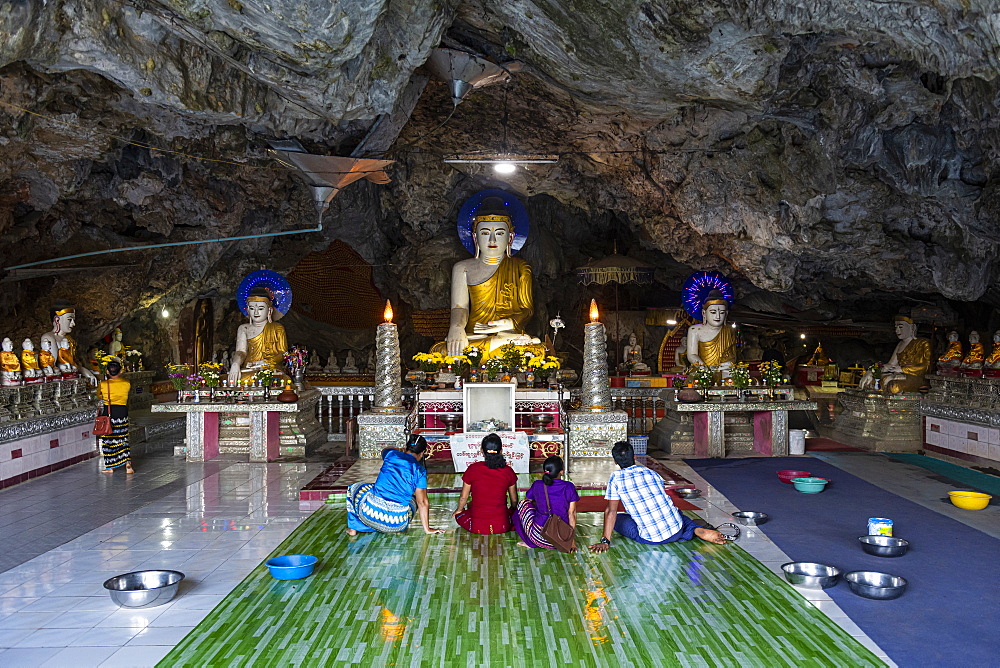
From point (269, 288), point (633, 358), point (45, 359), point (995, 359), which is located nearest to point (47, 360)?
point (45, 359)

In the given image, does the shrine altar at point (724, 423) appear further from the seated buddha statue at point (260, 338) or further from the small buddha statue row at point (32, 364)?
the small buddha statue row at point (32, 364)

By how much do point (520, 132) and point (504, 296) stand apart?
311cm

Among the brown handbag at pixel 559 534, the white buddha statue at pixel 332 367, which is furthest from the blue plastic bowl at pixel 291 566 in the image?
the white buddha statue at pixel 332 367

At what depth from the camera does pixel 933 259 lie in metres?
11.0

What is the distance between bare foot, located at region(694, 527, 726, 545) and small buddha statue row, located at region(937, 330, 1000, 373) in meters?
7.47

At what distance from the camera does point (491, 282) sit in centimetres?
1398

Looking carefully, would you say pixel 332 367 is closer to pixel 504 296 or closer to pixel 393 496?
pixel 504 296

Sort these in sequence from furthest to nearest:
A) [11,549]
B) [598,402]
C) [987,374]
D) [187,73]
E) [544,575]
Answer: [987,374] < [598,402] < [187,73] < [11,549] < [544,575]

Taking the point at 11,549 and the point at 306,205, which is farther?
the point at 306,205

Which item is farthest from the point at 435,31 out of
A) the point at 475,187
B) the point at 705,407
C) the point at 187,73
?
the point at 475,187

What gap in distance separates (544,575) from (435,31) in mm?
5195

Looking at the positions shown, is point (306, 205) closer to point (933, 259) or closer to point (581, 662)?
point (933, 259)

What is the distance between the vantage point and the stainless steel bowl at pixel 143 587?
16.3 feet

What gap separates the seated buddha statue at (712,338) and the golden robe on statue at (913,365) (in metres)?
2.64
